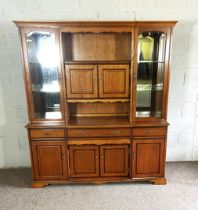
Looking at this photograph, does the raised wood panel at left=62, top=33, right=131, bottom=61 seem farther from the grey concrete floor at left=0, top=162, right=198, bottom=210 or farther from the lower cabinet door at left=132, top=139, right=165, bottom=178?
the grey concrete floor at left=0, top=162, right=198, bottom=210

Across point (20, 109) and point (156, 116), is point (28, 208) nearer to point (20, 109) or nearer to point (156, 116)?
point (20, 109)

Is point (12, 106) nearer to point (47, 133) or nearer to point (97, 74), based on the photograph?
point (47, 133)

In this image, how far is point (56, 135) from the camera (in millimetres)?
2324

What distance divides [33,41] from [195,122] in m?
2.59

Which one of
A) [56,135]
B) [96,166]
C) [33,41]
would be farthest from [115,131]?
[33,41]

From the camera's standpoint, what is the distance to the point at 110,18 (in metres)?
2.52

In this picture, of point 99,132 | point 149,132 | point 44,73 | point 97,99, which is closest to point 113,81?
point 97,99

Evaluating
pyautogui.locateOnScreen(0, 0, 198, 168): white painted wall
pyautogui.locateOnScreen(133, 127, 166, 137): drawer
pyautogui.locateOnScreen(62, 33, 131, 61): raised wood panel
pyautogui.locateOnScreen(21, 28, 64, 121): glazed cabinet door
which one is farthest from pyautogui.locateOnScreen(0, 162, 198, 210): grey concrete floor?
pyautogui.locateOnScreen(62, 33, 131, 61): raised wood panel

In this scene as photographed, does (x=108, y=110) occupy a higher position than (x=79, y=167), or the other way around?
(x=108, y=110)

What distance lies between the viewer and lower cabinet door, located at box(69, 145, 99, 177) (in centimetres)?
236

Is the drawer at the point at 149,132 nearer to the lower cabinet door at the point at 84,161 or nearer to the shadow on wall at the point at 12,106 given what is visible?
the lower cabinet door at the point at 84,161

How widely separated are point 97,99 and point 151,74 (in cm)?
77

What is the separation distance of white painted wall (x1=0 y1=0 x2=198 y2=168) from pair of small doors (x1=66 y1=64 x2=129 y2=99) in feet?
2.54

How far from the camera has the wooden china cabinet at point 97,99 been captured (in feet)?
7.29
